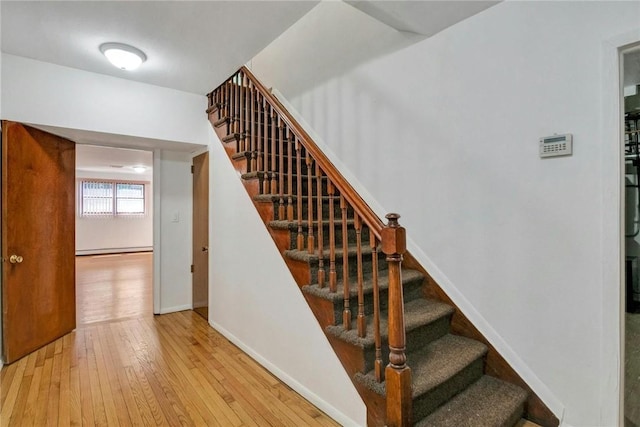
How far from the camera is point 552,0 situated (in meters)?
1.74

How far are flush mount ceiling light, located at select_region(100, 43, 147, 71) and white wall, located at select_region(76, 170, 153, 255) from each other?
7.86 m

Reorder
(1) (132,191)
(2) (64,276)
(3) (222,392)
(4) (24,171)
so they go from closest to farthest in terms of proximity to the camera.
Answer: (3) (222,392), (4) (24,171), (2) (64,276), (1) (132,191)

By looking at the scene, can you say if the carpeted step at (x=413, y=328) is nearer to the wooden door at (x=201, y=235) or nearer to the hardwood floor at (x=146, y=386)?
the hardwood floor at (x=146, y=386)

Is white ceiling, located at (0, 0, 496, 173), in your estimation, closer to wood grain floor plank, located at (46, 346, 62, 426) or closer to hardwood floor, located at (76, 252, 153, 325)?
wood grain floor plank, located at (46, 346, 62, 426)

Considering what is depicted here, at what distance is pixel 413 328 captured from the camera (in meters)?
1.92

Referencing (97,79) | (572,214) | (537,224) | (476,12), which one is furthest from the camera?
(97,79)

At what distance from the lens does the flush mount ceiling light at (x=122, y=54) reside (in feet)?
8.02

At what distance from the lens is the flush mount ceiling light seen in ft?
8.02

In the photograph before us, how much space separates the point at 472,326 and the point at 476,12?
209cm

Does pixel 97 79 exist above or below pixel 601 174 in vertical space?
above

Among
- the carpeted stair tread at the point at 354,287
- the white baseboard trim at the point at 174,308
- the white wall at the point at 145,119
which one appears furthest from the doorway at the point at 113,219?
the carpeted stair tread at the point at 354,287

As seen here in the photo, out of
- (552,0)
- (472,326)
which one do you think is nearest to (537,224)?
(472,326)

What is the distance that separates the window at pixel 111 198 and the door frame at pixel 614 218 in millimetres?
11061

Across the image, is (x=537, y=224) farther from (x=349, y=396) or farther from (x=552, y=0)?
(x=349, y=396)
